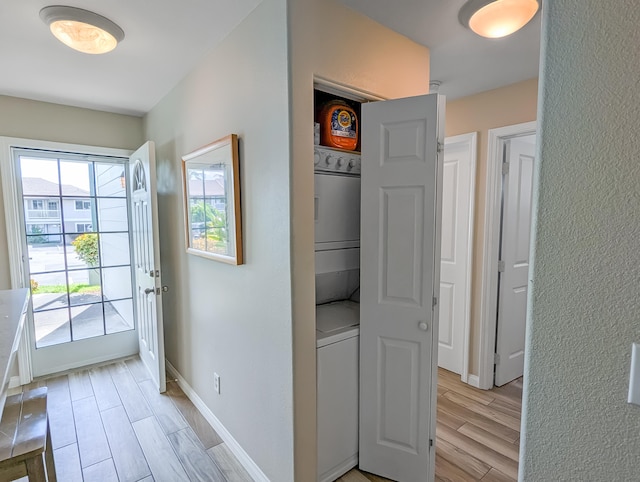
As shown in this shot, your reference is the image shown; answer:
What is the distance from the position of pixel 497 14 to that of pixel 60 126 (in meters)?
3.31

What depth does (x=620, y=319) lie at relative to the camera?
0.62m

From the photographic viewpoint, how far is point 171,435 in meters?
2.09

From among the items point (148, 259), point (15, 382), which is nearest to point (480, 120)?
point (148, 259)

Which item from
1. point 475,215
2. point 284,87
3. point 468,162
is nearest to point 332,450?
point 284,87

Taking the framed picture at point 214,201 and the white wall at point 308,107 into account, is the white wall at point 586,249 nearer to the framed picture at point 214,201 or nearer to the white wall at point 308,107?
the white wall at point 308,107

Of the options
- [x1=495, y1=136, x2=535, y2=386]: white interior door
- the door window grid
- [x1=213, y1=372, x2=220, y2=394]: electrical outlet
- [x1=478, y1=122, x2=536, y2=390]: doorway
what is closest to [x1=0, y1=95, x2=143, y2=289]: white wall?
the door window grid

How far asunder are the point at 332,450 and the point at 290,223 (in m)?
1.22

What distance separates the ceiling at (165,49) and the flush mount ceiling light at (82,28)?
0.12ft

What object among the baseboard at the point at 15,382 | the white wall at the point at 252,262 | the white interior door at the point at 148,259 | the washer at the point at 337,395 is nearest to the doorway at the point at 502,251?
the washer at the point at 337,395

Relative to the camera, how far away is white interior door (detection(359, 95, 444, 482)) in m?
1.52

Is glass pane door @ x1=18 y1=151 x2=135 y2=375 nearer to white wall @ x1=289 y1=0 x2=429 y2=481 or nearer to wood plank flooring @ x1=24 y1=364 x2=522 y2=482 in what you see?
wood plank flooring @ x1=24 y1=364 x2=522 y2=482

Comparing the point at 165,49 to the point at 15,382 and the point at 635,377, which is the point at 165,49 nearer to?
the point at 635,377

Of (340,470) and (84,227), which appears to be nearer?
(340,470)

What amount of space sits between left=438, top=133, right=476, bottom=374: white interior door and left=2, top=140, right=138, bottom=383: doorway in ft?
10.0
